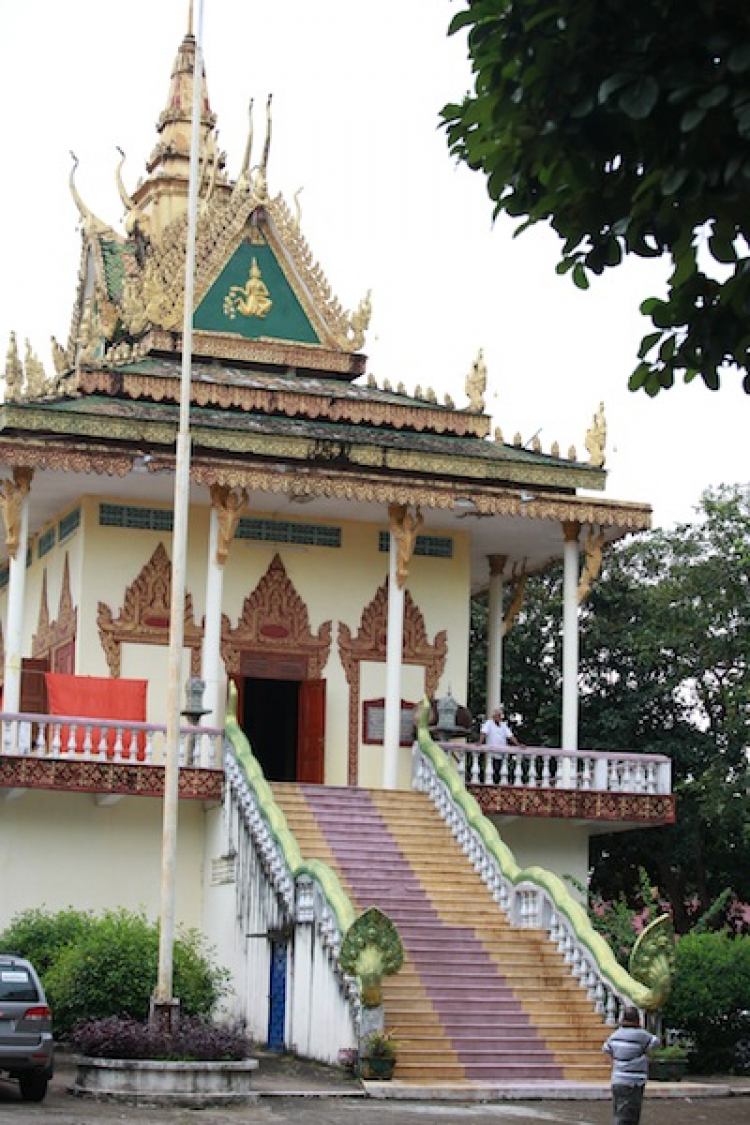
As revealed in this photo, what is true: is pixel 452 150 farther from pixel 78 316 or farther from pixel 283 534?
pixel 78 316

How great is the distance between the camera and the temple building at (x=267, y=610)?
25328 mm

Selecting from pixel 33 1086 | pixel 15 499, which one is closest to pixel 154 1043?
pixel 33 1086

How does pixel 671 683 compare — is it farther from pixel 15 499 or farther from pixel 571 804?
pixel 15 499

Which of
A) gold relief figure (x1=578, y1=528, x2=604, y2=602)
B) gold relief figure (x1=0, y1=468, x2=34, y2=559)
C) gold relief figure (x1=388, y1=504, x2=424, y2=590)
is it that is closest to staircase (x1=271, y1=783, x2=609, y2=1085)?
gold relief figure (x1=388, y1=504, x2=424, y2=590)

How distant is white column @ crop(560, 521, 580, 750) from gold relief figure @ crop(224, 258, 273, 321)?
552cm

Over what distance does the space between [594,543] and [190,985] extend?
417 inches

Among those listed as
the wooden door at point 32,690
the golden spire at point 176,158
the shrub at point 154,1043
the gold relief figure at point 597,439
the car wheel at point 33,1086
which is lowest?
the car wheel at point 33,1086

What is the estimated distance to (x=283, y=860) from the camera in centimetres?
2386

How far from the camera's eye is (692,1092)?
848 inches

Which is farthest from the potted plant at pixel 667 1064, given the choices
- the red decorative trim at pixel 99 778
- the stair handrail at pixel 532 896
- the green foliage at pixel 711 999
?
the red decorative trim at pixel 99 778

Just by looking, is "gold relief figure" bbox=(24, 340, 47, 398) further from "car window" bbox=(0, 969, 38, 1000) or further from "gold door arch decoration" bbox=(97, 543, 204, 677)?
"car window" bbox=(0, 969, 38, 1000)

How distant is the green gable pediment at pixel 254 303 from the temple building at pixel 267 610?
0.05 metres

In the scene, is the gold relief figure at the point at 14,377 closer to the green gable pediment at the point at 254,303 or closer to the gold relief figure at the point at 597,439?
the green gable pediment at the point at 254,303

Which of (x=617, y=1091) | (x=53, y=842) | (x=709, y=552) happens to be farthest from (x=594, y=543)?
(x=617, y=1091)
